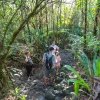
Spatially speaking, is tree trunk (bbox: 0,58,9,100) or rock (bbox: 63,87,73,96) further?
rock (bbox: 63,87,73,96)

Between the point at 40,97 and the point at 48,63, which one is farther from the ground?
the point at 48,63

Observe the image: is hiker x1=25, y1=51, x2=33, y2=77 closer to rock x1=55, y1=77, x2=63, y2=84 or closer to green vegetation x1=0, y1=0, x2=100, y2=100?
green vegetation x1=0, y1=0, x2=100, y2=100

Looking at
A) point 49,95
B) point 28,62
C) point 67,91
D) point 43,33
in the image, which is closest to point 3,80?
point 49,95

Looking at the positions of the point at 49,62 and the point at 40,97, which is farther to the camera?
the point at 49,62

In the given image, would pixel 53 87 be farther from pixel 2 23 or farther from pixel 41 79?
pixel 2 23

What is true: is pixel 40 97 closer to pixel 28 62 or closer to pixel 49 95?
pixel 49 95

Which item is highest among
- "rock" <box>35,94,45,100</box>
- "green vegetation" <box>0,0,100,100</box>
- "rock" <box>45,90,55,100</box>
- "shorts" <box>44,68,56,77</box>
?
"green vegetation" <box>0,0,100,100</box>

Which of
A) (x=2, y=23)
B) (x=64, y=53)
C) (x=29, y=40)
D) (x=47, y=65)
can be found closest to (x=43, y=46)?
(x=29, y=40)

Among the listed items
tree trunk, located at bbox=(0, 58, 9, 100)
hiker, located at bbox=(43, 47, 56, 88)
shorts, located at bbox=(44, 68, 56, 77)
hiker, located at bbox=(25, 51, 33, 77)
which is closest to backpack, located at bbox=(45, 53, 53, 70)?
hiker, located at bbox=(43, 47, 56, 88)

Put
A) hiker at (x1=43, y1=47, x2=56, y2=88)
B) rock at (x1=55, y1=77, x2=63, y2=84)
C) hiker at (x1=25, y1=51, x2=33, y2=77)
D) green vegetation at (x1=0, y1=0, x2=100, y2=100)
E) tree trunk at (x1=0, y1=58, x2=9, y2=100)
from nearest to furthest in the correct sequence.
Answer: green vegetation at (x1=0, y1=0, x2=100, y2=100)
tree trunk at (x1=0, y1=58, x2=9, y2=100)
hiker at (x1=43, y1=47, x2=56, y2=88)
rock at (x1=55, y1=77, x2=63, y2=84)
hiker at (x1=25, y1=51, x2=33, y2=77)

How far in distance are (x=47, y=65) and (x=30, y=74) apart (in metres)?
2.11

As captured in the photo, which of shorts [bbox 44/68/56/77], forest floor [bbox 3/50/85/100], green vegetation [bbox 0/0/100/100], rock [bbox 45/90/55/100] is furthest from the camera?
shorts [bbox 44/68/56/77]

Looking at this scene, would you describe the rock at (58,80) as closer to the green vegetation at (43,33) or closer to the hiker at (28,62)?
the green vegetation at (43,33)

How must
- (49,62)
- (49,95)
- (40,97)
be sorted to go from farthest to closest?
(49,62) < (40,97) < (49,95)
